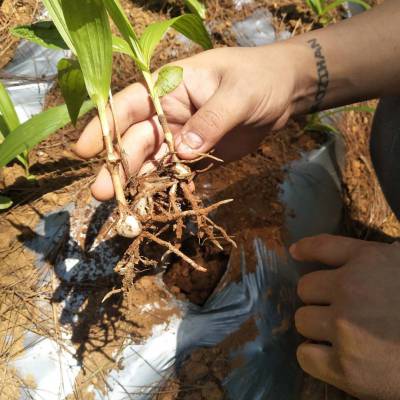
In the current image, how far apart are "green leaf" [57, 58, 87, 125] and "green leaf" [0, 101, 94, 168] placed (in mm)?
152

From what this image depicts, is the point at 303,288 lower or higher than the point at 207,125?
lower

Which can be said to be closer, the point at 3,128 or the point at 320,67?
the point at 320,67

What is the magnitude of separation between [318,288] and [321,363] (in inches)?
7.7

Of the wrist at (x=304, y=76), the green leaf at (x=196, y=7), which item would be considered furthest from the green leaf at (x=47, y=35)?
the green leaf at (x=196, y=7)

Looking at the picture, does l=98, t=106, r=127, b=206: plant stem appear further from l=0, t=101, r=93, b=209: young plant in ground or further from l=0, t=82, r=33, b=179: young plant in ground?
l=0, t=82, r=33, b=179: young plant in ground

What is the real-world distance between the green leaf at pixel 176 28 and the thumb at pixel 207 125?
20cm

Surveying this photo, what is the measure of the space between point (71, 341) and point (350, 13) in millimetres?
1828

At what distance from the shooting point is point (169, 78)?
84 cm

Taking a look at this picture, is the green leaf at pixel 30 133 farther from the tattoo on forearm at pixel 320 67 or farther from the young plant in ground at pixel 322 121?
the young plant in ground at pixel 322 121

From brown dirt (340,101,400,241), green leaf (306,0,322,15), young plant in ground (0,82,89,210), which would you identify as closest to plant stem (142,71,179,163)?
young plant in ground (0,82,89,210)

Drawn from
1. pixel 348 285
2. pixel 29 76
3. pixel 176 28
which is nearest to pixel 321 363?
pixel 348 285

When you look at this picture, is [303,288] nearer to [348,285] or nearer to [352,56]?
[348,285]

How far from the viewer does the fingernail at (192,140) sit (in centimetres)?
84

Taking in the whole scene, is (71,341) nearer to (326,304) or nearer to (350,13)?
(326,304)
